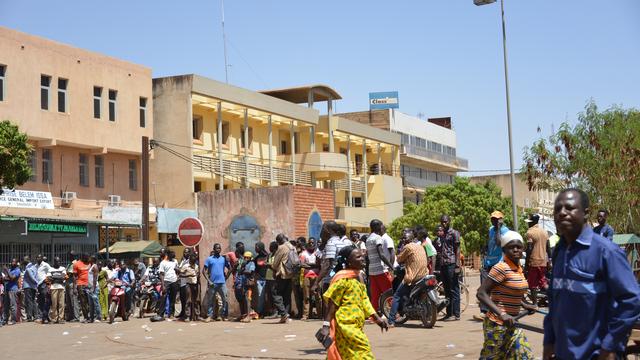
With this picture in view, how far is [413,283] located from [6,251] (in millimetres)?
20708

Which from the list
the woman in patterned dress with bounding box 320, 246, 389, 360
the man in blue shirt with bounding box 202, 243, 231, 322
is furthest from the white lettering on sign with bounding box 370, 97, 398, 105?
the woman in patterned dress with bounding box 320, 246, 389, 360

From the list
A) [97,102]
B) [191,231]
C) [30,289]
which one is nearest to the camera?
[191,231]

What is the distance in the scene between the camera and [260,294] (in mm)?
19734

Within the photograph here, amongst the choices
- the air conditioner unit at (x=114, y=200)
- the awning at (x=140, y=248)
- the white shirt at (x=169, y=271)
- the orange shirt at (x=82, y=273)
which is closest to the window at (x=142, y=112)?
the air conditioner unit at (x=114, y=200)

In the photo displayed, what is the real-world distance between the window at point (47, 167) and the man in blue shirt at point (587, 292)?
35187mm

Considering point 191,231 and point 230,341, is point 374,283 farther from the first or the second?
point 191,231

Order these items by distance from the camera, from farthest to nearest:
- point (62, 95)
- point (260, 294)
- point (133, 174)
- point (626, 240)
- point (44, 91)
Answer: point (133, 174)
point (62, 95)
point (44, 91)
point (626, 240)
point (260, 294)

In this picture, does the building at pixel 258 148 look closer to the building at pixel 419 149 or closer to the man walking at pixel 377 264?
the building at pixel 419 149

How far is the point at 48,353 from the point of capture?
1486 cm

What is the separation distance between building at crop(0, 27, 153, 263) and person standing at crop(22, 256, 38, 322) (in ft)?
25.4

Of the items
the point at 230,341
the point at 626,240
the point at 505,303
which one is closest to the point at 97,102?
the point at 626,240

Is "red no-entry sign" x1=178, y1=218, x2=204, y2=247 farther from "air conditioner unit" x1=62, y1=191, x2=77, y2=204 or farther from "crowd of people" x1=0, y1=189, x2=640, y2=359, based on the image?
"air conditioner unit" x1=62, y1=191, x2=77, y2=204

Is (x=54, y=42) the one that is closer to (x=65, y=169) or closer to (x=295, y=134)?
(x=65, y=169)

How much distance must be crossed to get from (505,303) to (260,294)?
40.6ft
